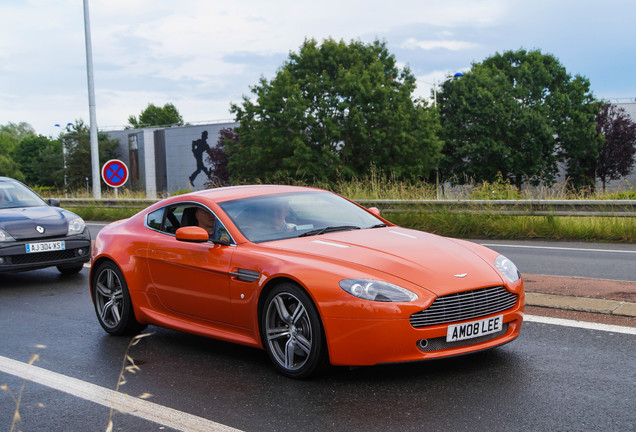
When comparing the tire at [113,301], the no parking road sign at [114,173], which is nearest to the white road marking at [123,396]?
the tire at [113,301]

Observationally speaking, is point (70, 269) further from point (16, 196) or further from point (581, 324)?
point (581, 324)

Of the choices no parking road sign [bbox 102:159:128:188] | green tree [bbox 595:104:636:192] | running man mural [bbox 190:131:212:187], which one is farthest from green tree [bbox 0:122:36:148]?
no parking road sign [bbox 102:159:128:188]

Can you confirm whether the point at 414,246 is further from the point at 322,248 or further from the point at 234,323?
the point at 234,323

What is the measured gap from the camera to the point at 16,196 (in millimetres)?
10477

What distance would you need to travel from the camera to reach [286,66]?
51531mm

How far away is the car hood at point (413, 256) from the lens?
14.6 ft

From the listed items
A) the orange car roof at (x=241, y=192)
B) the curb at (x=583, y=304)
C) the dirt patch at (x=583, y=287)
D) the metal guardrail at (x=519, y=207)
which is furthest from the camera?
the metal guardrail at (x=519, y=207)

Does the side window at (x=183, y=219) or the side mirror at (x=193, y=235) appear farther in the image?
the side window at (x=183, y=219)

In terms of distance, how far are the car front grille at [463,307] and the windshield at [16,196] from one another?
7.83m

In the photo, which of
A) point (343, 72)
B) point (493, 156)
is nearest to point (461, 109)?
point (493, 156)

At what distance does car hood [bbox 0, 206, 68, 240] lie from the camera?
30.8 feet

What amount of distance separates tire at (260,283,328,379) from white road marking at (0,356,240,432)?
33.5 inches

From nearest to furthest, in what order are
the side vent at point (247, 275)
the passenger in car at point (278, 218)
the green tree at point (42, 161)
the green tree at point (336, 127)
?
the side vent at point (247, 275) → the passenger in car at point (278, 218) → the green tree at point (336, 127) → the green tree at point (42, 161)

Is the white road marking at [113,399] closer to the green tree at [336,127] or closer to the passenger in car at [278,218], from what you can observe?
the passenger in car at [278,218]
